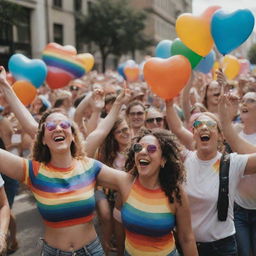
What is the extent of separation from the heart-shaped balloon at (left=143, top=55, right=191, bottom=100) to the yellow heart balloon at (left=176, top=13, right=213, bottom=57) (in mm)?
371

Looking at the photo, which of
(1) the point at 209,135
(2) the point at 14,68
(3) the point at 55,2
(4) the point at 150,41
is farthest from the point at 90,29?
(1) the point at 209,135

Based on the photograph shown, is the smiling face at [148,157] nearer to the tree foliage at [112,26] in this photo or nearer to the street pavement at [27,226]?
the street pavement at [27,226]

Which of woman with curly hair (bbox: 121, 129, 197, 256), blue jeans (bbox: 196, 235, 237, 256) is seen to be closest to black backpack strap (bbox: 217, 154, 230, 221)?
blue jeans (bbox: 196, 235, 237, 256)

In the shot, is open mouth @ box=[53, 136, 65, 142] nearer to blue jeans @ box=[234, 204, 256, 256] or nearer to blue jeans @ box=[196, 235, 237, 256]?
blue jeans @ box=[196, 235, 237, 256]

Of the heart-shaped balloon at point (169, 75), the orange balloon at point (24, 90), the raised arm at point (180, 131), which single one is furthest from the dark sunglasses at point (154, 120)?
the orange balloon at point (24, 90)

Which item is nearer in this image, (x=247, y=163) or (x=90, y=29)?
(x=247, y=163)

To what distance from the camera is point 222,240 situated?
92.6 inches

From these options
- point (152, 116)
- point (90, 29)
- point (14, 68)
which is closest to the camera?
point (152, 116)

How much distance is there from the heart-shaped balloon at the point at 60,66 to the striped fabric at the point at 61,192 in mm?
3652

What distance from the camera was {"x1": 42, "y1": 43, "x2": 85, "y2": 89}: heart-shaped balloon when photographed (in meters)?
5.68

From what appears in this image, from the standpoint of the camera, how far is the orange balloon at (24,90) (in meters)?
4.38

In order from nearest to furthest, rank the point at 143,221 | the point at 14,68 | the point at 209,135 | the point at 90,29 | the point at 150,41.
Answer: the point at 143,221
the point at 209,135
the point at 14,68
the point at 90,29
the point at 150,41

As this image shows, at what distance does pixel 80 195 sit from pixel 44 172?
267mm

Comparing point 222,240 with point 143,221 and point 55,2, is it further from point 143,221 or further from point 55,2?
point 55,2
